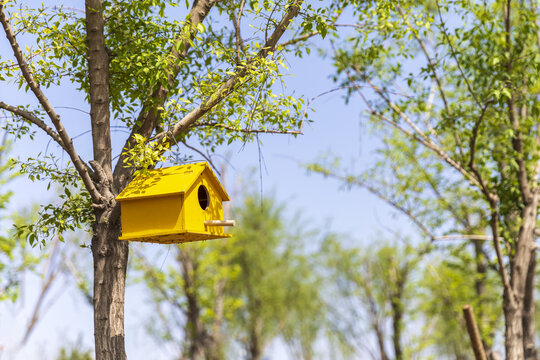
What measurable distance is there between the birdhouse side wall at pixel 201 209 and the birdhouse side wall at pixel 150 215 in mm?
98

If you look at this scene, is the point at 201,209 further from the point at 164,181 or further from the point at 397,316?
the point at 397,316

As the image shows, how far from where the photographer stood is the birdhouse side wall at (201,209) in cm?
410

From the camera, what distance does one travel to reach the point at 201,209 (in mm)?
4309

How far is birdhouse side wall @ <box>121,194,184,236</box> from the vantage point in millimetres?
4066

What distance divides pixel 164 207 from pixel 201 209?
1.07 ft

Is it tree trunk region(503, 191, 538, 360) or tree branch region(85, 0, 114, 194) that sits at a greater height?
tree branch region(85, 0, 114, 194)

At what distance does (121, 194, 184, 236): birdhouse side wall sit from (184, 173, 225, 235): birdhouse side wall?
0.10m

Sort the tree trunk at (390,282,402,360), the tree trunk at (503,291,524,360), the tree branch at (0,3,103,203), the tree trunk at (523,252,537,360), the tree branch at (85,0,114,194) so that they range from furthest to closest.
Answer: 1. the tree trunk at (390,282,402,360)
2. the tree trunk at (523,252,537,360)
3. the tree trunk at (503,291,524,360)
4. the tree branch at (85,0,114,194)
5. the tree branch at (0,3,103,203)

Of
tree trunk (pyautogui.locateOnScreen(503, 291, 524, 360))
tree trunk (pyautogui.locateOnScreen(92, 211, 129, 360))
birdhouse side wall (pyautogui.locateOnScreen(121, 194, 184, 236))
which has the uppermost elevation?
birdhouse side wall (pyautogui.locateOnScreen(121, 194, 184, 236))

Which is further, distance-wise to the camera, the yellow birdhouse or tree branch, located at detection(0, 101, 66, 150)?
tree branch, located at detection(0, 101, 66, 150)

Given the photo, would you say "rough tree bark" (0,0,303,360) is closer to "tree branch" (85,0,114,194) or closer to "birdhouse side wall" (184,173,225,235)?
"tree branch" (85,0,114,194)

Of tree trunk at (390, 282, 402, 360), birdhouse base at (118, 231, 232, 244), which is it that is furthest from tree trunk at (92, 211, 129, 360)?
tree trunk at (390, 282, 402, 360)

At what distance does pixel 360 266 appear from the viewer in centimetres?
1728

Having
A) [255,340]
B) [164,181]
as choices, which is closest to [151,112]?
[164,181]
